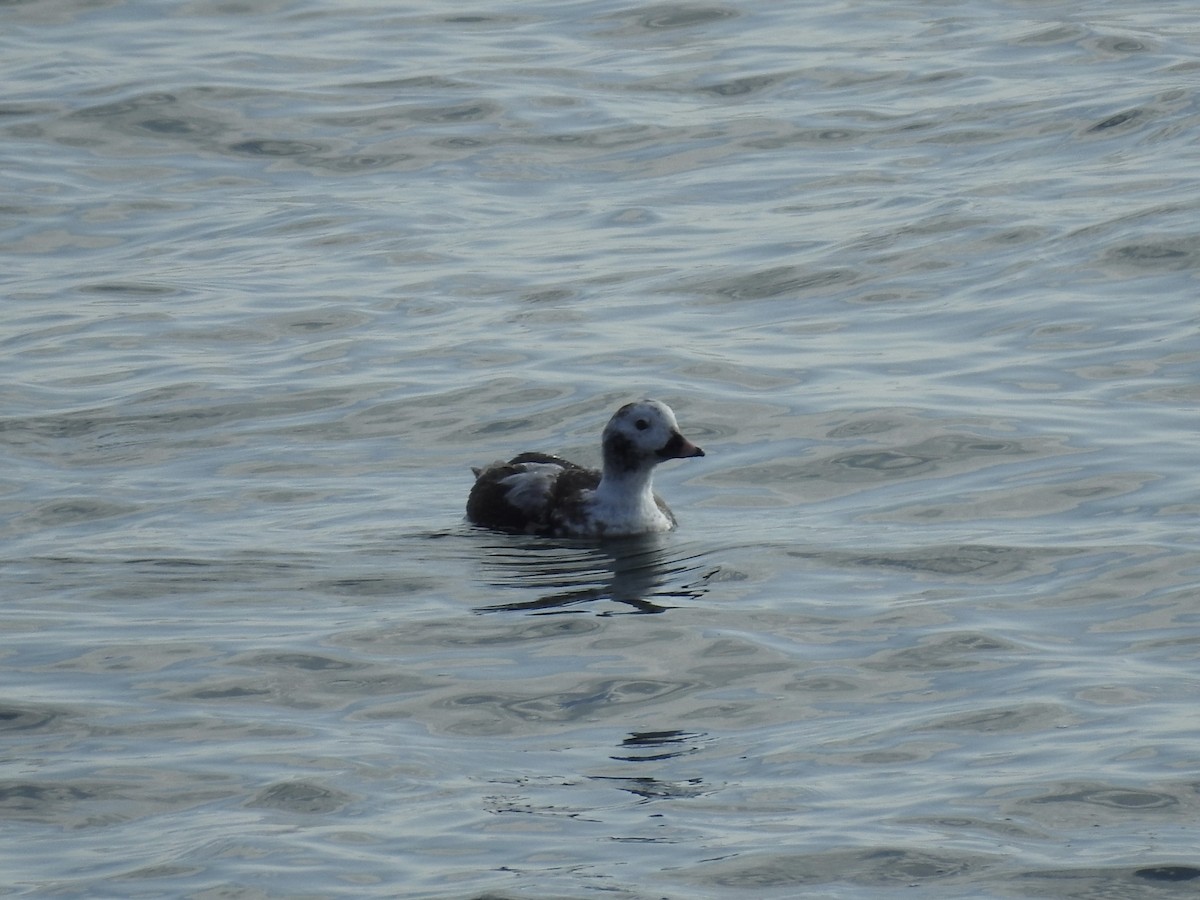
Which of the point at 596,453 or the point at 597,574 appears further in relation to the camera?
the point at 596,453

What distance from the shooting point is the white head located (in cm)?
1344

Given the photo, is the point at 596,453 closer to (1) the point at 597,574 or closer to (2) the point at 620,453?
(2) the point at 620,453

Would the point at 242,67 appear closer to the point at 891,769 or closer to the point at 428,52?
→ the point at 428,52

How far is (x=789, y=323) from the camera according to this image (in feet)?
57.4

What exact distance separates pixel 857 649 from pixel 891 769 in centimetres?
159

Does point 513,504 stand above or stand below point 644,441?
below

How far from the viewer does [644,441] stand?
44.2 feet

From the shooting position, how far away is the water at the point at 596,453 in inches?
344

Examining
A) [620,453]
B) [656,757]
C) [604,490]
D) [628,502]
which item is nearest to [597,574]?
[628,502]

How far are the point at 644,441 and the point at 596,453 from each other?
1.62 m

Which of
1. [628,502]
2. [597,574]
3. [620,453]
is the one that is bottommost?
[597,574]

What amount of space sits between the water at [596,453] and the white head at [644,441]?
0.48 metres

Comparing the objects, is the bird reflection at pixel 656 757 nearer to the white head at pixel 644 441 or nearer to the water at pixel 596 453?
the water at pixel 596 453

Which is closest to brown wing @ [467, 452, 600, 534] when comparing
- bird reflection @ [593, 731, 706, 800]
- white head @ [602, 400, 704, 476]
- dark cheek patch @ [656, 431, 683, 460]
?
white head @ [602, 400, 704, 476]
